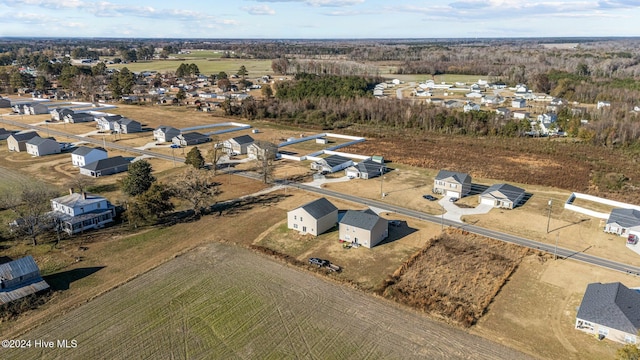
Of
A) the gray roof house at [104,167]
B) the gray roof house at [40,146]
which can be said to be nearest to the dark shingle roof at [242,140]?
the gray roof house at [104,167]

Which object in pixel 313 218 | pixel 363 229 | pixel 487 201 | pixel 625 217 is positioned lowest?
pixel 487 201

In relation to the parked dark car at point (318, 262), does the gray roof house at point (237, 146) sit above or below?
above

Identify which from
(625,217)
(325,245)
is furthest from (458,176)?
(325,245)

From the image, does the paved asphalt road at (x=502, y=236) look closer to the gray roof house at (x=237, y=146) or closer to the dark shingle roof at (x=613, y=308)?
the dark shingle roof at (x=613, y=308)

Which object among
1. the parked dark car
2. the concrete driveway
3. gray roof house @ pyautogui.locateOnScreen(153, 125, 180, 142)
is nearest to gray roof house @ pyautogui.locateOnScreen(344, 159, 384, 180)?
the concrete driveway

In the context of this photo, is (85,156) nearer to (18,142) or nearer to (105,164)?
(105,164)
